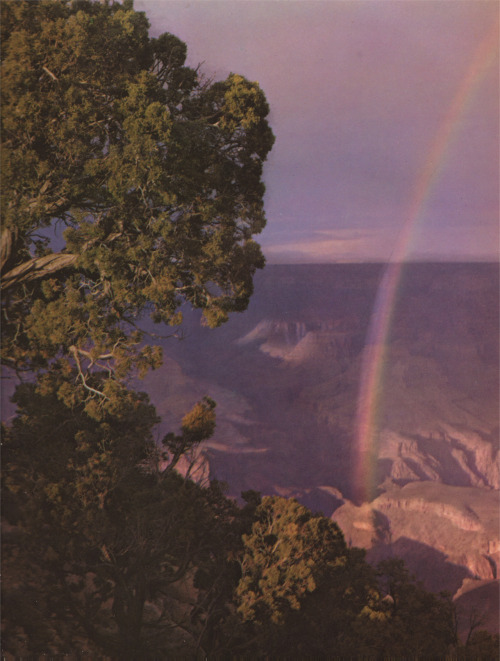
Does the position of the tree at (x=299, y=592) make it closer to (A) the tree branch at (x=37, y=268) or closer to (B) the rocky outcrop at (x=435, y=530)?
(A) the tree branch at (x=37, y=268)

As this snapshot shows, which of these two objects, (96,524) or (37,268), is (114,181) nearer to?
(37,268)

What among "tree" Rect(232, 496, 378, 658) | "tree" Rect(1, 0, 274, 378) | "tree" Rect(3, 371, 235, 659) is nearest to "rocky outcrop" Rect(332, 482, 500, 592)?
"tree" Rect(232, 496, 378, 658)

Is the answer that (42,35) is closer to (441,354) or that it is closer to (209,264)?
(209,264)

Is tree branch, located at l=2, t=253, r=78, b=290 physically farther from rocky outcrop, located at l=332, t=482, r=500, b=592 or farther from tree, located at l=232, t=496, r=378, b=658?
rocky outcrop, located at l=332, t=482, r=500, b=592

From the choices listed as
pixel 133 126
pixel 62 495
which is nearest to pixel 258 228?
pixel 133 126

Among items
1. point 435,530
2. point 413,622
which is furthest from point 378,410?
point 413,622

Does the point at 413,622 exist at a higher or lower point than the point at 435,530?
higher
